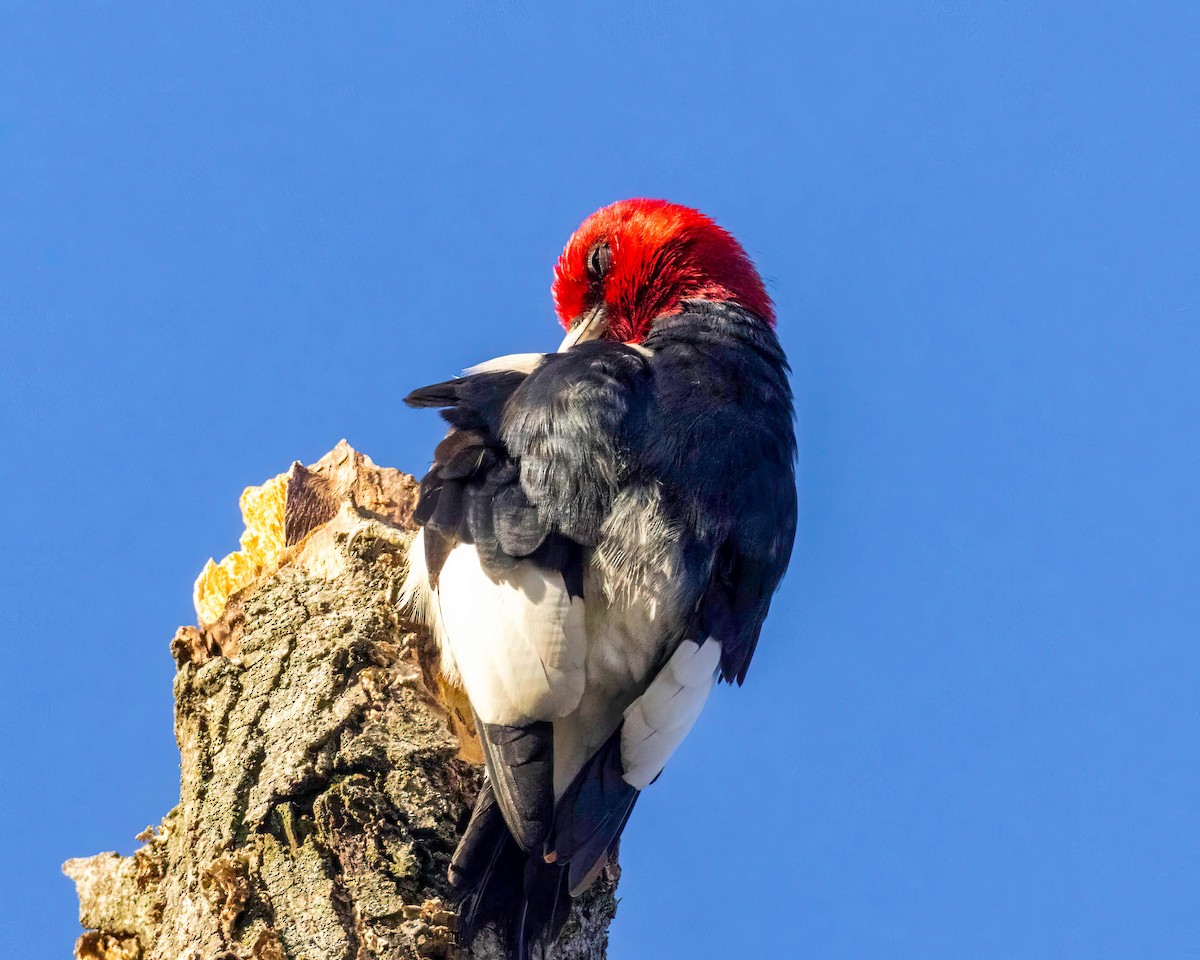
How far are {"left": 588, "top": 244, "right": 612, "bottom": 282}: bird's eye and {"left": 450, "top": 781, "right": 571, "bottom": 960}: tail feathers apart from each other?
2.09 meters

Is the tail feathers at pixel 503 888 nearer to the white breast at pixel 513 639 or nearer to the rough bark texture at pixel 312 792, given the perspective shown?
the rough bark texture at pixel 312 792

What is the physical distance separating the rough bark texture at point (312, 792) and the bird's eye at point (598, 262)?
53.3 inches

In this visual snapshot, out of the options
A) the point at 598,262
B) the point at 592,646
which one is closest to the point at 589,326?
the point at 598,262

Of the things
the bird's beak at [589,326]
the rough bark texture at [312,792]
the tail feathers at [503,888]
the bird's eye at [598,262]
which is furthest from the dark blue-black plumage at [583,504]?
the bird's eye at [598,262]

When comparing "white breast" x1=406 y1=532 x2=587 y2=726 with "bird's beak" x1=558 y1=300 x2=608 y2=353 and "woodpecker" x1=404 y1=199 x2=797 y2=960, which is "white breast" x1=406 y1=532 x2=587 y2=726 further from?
"bird's beak" x1=558 y1=300 x2=608 y2=353

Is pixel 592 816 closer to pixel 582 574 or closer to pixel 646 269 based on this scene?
pixel 582 574

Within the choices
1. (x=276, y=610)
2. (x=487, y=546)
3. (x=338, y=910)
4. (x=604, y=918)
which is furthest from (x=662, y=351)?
(x=338, y=910)

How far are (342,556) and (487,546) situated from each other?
547mm

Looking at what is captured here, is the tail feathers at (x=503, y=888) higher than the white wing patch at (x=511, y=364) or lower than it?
lower

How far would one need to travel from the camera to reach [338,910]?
2.41m

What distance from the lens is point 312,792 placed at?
2.63 m

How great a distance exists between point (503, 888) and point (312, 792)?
0.43 meters

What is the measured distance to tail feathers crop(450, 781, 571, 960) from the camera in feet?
8.25

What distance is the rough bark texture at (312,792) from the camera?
244cm
